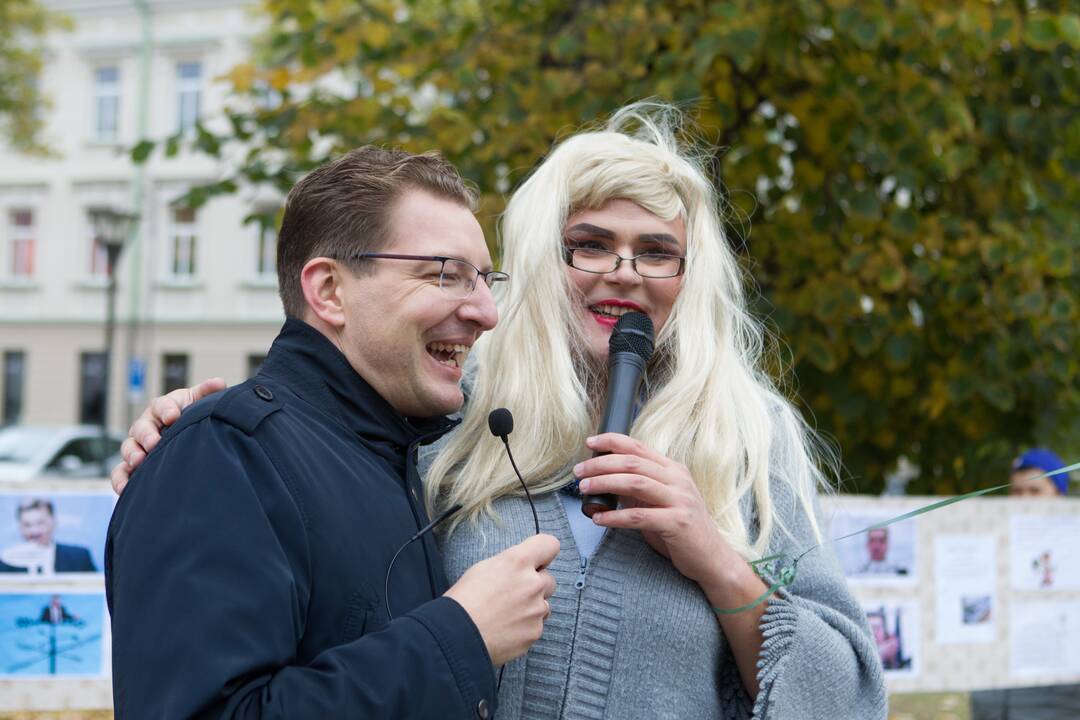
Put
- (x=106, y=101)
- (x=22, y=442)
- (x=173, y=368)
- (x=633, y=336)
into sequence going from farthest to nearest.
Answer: (x=106, y=101) → (x=173, y=368) → (x=22, y=442) → (x=633, y=336)

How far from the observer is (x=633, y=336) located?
2037 millimetres

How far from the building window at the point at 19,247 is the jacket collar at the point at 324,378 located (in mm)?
29296

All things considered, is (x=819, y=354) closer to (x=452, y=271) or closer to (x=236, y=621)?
(x=452, y=271)

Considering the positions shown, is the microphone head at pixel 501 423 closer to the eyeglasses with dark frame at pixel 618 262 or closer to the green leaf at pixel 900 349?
the eyeglasses with dark frame at pixel 618 262

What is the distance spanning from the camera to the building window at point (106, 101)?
91.2ft

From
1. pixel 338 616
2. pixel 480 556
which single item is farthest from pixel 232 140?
pixel 338 616

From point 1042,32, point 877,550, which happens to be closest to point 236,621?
point 877,550

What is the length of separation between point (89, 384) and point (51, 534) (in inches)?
993

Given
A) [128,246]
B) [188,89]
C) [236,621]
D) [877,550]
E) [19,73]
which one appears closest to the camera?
[236,621]

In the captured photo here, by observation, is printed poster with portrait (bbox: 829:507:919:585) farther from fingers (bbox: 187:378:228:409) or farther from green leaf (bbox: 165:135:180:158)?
green leaf (bbox: 165:135:180:158)

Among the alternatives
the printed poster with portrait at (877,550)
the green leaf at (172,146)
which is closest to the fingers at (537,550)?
the printed poster with portrait at (877,550)

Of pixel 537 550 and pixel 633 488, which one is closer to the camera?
pixel 537 550

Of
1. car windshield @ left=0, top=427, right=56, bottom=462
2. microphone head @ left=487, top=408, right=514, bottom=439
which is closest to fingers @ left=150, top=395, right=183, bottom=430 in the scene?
microphone head @ left=487, top=408, right=514, bottom=439

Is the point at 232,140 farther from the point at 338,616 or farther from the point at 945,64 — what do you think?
the point at 338,616
